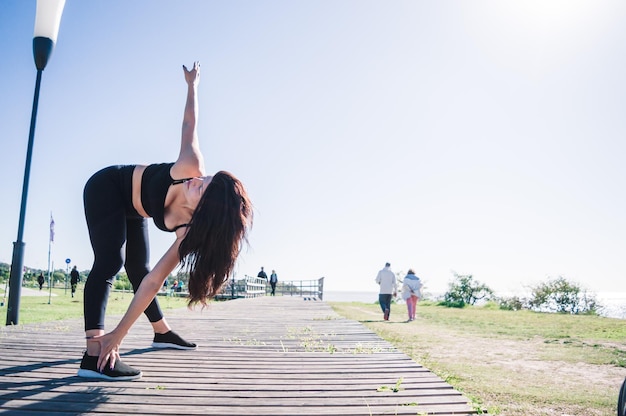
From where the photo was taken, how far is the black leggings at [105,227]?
2.38 metres

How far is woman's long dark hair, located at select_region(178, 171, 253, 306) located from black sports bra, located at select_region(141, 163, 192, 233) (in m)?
0.28

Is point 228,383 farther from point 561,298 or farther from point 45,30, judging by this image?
point 561,298

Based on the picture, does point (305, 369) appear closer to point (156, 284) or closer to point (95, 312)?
point (156, 284)

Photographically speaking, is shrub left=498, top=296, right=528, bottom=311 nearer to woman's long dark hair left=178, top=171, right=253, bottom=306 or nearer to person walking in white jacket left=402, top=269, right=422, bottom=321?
person walking in white jacket left=402, top=269, right=422, bottom=321

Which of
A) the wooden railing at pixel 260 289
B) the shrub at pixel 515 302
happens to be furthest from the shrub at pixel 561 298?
the wooden railing at pixel 260 289

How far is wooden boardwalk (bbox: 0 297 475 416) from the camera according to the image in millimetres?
1792

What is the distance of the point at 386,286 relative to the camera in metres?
11.6

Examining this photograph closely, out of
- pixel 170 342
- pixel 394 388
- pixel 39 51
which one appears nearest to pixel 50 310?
pixel 39 51

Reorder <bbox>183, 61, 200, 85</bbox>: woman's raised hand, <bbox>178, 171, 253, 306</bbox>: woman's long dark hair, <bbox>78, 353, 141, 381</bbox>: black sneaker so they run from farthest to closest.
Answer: <bbox>183, 61, 200, 85</bbox>: woman's raised hand
<bbox>78, 353, 141, 381</bbox>: black sneaker
<bbox>178, 171, 253, 306</bbox>: woman's long dark hair

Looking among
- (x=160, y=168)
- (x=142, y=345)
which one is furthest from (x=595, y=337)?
(x=160, y=168)

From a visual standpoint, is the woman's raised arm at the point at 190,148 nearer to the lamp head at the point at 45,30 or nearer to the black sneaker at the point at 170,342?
the black sneaker at the point at 170,342

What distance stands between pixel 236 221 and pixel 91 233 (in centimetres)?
103

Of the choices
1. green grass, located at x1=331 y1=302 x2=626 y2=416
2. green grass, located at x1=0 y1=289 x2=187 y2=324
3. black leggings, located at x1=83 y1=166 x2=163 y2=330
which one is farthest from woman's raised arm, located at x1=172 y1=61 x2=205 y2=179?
green grass, located at x1=0 y1=289 x2=187 y2=324

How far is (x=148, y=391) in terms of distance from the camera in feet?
6.56
